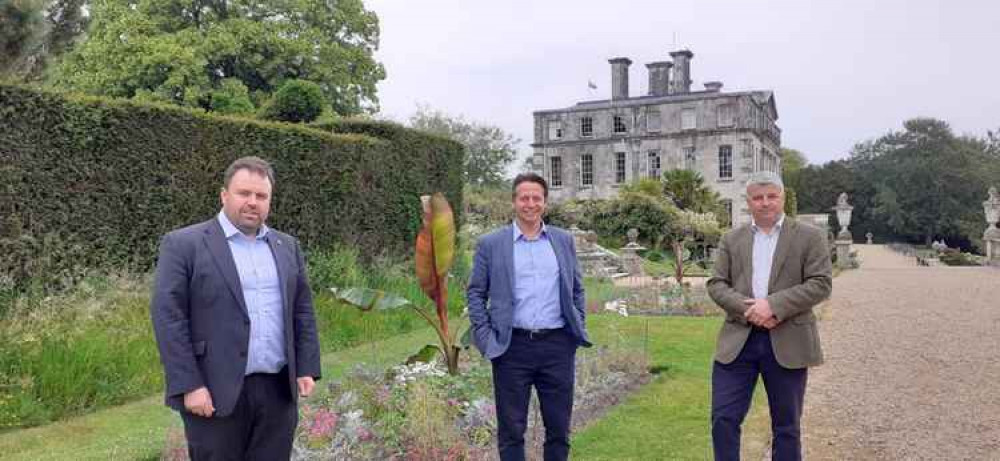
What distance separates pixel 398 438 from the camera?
4863 mm

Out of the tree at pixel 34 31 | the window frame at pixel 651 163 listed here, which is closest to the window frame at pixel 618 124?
the window frame at pixel 651 163

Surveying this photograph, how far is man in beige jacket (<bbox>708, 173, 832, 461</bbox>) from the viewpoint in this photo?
3.97 metres

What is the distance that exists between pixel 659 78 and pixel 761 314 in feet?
160

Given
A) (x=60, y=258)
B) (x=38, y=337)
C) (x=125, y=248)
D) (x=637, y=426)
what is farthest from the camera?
(x=125, y=248)

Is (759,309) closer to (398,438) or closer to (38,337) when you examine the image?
(398,438)

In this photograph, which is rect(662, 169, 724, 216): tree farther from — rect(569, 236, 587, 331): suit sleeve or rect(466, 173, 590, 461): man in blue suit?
rect(466, 173, 590, 461): man in blue suit

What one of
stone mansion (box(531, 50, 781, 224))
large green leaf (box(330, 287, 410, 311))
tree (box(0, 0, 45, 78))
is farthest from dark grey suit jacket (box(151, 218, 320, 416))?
stone mansion (box(531, 50, 781, 224))

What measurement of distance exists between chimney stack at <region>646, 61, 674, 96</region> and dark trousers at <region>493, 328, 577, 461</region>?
48.3 meters

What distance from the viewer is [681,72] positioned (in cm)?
5081

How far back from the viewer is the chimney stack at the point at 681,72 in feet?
166

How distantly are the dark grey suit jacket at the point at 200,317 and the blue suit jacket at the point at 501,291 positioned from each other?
139 centimetres

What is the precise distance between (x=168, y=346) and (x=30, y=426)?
3.89 m

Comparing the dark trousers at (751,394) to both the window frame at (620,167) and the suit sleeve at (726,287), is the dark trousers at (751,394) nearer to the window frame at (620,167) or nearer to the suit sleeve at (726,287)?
the suit sleeve at (726,287)

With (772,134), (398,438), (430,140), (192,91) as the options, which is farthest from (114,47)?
(772,134)
